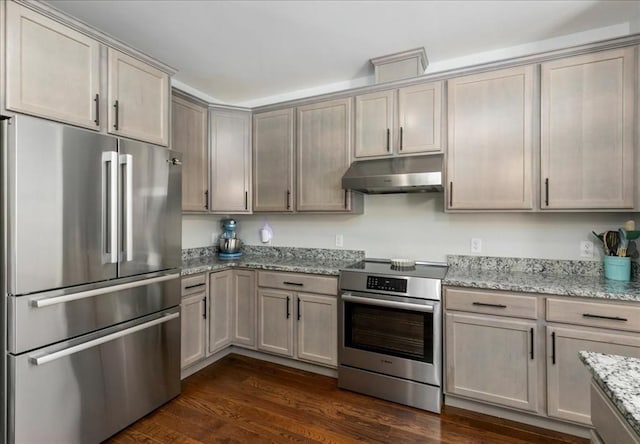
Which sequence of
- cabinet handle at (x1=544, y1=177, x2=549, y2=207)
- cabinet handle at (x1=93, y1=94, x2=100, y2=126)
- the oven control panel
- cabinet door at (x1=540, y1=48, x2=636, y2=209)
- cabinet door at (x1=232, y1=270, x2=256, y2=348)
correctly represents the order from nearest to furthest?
cabinet handle at (x1=93, y1=94, x2=100, y2=126), cabinet door at (x1=540, y1=48, x2=636, y2=209), cabinet handle at (x1=544, y1=177, x2=549, y2=207), the oven control panel, cabinet door at (x1=232, y1=270, x2=256, y2=348)

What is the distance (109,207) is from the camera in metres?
1.87

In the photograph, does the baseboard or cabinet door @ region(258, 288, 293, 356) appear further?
cabinet door @ region(258, 288, 293, 356)

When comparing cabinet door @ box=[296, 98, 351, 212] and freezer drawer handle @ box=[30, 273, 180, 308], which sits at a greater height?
cabinet door @ box=[296, 98, 351, 212]

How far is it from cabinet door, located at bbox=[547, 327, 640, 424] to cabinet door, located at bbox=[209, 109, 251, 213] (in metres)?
2.66

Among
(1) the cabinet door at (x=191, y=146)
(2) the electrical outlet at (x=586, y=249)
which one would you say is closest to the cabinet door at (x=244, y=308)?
(1) the cabinet door at (x=191, y=146)

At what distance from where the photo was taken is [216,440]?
197 centimetres

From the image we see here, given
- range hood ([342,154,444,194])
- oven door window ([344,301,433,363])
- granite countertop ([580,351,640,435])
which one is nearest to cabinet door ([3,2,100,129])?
range hood ([342,154,444,194])

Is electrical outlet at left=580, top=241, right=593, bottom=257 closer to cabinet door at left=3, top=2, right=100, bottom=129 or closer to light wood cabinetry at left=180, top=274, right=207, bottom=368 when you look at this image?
light wood cabinetry at left=180, top=274, right=207, bottom=368

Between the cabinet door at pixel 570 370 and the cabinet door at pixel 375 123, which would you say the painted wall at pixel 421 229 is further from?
the cabinet door at pixel 570 370

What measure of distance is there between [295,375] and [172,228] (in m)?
1.58

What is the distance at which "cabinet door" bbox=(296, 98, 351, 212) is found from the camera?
285 cm

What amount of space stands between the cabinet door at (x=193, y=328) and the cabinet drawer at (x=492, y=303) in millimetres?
1936

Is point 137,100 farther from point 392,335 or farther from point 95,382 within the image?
point 392,335

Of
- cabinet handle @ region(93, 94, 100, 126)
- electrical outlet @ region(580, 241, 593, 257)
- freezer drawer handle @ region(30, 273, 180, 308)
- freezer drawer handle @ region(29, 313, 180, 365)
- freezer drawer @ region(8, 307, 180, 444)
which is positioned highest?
cabinet handle @ region(93, 94, 100, 126)
